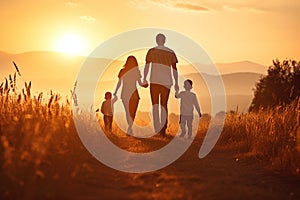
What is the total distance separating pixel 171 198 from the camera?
6.10 metres

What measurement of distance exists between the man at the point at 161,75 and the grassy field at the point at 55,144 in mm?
1173

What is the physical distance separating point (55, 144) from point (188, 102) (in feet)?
28.7

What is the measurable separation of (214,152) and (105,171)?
3.97m

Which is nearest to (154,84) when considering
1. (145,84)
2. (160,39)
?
(145,84)

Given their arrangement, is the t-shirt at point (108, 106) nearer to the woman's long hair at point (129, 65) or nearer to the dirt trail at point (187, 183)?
the woman's long hair at point (129, 65)

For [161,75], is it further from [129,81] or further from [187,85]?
[187,85]

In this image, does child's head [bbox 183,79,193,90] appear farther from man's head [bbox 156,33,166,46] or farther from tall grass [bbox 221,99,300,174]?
tall grass [bbox 221,99,300,174]

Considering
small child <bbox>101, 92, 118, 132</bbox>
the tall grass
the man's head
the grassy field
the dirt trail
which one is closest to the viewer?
the grassy field

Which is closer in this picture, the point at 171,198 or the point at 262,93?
the point at 171,198

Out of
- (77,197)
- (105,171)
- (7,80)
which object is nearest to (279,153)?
(105,171)

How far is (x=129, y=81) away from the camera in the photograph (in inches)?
586

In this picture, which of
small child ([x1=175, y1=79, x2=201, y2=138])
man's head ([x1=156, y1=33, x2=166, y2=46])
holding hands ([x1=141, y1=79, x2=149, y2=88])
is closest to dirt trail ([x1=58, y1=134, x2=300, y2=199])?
holding hands ([x1=141, y1=79, x2=149, y2=88])

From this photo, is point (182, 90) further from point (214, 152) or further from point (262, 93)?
point (262, 93)

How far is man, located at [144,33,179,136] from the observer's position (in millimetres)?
14336
